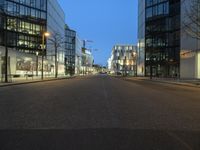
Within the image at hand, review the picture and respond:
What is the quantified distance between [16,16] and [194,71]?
39.3 metres

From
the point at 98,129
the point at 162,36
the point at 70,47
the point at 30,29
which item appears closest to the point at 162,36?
the point at 162,36

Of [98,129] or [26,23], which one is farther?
[26,23]

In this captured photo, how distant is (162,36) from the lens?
319 feet

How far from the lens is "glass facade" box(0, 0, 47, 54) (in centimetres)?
7862

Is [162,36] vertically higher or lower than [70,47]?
lower

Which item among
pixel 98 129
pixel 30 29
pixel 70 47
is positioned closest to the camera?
pixel 98 129

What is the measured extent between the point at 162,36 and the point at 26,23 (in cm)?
3557

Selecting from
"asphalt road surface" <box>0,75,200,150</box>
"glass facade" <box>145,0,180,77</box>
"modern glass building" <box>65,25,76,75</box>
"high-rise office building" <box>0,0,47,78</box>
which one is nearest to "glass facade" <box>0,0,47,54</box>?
"high-rise office building" <box>0,0,47,78</box>

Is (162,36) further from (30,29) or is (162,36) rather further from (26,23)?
(26,23)

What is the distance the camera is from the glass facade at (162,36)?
297 feet

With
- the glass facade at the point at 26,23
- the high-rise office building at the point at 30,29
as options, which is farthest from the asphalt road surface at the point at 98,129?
the glass facade at the point at 26,23

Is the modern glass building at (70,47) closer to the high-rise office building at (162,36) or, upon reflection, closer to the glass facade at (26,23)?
the high-rise office building at (162,36)

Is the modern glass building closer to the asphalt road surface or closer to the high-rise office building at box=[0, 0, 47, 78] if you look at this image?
the high-rise office building at box=[0, 0, 47, 78]

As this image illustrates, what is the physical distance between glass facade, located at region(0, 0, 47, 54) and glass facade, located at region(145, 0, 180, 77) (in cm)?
2798
